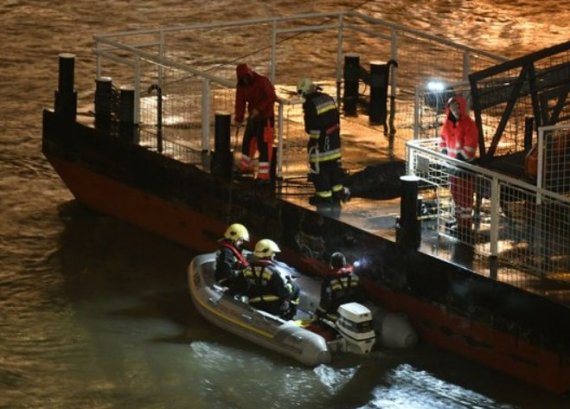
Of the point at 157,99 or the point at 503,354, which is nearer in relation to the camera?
the point at 503,354

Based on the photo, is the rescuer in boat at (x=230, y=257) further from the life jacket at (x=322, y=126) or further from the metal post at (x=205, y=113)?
the metal post at (x=205, y=113)

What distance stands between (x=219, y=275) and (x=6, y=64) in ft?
38.6

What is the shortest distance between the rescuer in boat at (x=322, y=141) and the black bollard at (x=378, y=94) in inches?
145

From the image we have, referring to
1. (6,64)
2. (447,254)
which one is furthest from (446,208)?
(6,64)

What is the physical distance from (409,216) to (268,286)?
164 centimetres

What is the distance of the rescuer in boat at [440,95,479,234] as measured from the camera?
17375mm

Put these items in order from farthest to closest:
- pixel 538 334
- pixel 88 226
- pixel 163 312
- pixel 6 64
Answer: pixel 6 64
pixel 88 226
pixel 163 312
pixel 538 334

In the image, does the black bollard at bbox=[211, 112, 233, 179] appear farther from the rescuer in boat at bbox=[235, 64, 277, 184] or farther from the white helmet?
the white helmet

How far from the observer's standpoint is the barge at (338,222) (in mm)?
16234

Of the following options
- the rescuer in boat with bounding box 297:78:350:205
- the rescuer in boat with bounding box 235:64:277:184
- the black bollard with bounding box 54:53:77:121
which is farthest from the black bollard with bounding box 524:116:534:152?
the black bollard with bounding box 54:53:77:121

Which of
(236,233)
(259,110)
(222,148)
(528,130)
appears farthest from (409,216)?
(528,130)

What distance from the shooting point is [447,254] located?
17.1 m

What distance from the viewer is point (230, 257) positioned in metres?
17.8

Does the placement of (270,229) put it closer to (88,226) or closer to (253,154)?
(253,154)
